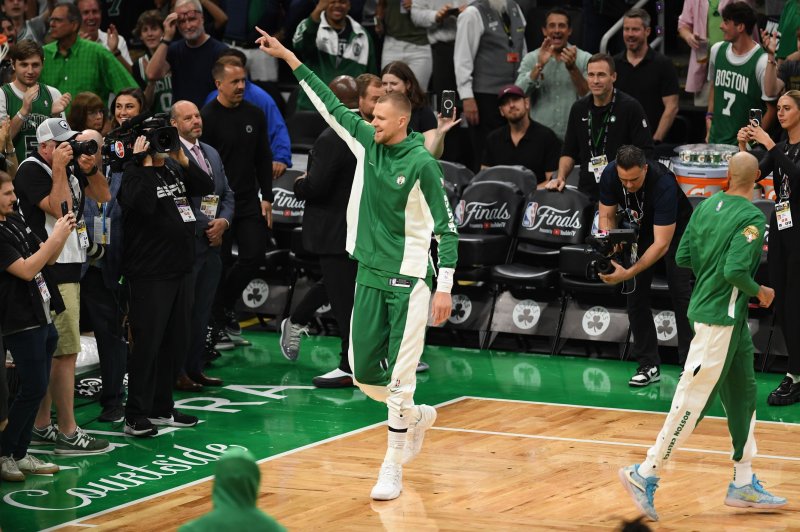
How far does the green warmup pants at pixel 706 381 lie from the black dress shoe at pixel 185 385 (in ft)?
14.4

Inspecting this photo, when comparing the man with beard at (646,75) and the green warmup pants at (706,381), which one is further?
the man with beard at (646,75)

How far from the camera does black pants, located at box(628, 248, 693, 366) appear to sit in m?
10.2

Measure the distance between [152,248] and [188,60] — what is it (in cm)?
496

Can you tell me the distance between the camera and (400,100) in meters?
7.40

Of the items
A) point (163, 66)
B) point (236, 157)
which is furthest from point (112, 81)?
point (236, 157)

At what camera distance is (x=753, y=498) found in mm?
7176

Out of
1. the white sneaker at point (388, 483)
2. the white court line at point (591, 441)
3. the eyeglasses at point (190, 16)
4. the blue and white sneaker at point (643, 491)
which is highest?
the eyeglasses at point (190, 16)

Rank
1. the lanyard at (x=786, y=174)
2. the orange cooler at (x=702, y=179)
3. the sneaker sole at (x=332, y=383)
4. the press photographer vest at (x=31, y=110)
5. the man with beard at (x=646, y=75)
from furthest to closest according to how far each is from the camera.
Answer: the man with beard at (x=646, y=75)
the orange cooler at (x=702, y=179)
the press photographer vest at (x=31, y=110)
the sneaker sole at (x=332, y=383)
the lanyard at (x=786, y=174)

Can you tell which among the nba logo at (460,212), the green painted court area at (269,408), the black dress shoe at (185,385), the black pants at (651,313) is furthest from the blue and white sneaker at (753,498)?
the nba logo at (460,212)

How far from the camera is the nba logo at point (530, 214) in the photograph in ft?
39.3

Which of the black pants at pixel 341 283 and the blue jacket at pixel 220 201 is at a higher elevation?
the blue jacket at pixel 220 201

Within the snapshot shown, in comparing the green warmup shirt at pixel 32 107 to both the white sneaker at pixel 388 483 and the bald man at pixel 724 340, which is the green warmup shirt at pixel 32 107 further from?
the bald man at pixel 724 340

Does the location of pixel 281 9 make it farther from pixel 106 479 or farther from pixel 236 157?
pixel 106 479

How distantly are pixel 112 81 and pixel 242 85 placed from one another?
2.35 metres
